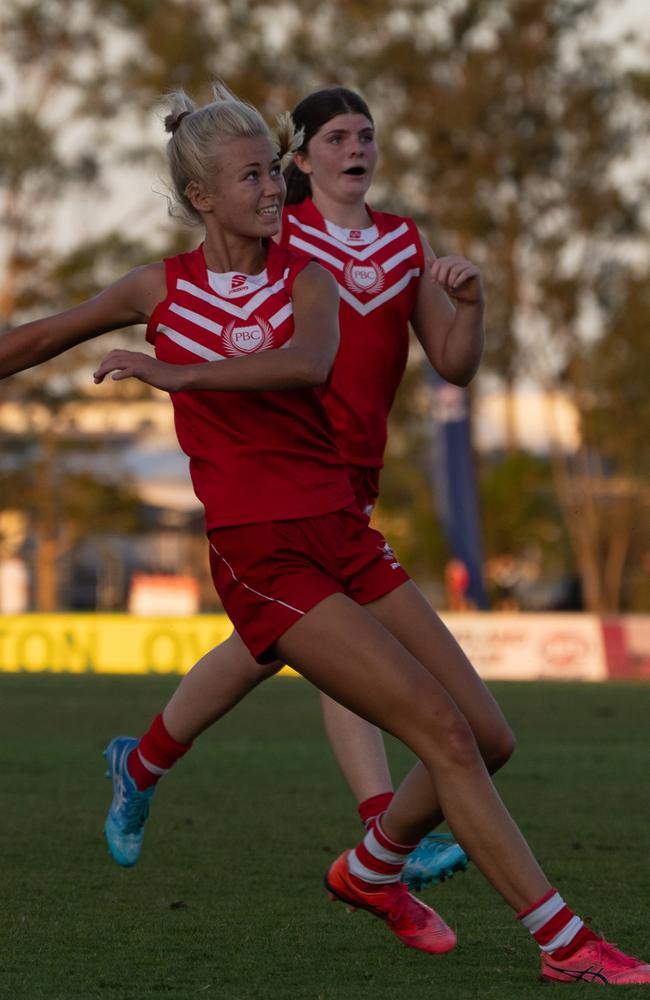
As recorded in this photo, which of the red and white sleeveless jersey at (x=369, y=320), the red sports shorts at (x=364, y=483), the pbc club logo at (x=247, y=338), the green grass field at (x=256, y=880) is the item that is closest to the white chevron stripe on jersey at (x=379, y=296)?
the red and white sleeveless jersey at (x=369, y=320)

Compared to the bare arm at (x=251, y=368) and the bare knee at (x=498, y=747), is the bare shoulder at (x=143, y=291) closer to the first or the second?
the bare arm at (x=251, y=368)

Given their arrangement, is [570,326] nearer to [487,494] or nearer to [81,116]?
[487,494]

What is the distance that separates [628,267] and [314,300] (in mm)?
37260

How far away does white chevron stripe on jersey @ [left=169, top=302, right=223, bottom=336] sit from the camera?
4.39 meters

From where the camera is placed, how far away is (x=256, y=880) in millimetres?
6066

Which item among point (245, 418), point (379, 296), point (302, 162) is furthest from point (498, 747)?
point (302, 162)

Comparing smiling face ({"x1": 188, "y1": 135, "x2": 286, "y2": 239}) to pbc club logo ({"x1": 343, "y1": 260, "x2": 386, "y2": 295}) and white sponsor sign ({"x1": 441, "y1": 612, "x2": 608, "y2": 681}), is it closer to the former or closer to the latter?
pbc club logo ({"x1": 343, "y1": 260, "x2": 386, "y2": 295})

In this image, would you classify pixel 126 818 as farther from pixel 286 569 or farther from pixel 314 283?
pixel 314 283

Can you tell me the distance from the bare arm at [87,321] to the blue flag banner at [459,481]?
22.2m

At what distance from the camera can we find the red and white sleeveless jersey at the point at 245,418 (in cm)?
433

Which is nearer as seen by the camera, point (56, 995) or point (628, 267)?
point (56, 995)

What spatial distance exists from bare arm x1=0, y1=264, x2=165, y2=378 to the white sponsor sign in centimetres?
1607

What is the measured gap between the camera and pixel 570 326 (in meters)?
40.4

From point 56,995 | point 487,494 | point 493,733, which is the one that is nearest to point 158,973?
point 56,995
